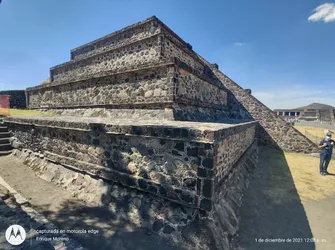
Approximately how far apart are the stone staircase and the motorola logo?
22.2 feet

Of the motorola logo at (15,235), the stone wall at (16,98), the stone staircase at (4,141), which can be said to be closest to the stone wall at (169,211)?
the motorola logo at (15,235)

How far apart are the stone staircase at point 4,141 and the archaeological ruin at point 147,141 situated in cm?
36

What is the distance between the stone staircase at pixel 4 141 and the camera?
25.7ft

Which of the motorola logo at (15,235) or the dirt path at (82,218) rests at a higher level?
the motorola logo at (15,235)

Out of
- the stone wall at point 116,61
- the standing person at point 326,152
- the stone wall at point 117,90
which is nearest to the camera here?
the stone wall at point 117,90

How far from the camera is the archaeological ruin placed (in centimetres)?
336

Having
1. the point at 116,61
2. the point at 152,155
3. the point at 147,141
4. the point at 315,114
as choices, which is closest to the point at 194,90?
the point at 147,141

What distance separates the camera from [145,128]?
383 cm

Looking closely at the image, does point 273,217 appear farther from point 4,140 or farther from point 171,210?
point 4,140

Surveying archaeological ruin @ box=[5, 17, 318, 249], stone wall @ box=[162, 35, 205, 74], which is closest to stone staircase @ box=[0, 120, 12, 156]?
archaeological ruin @ box=[5, 17, 318, 249]

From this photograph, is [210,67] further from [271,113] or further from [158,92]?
[158,92]

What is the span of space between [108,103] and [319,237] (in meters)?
8.47

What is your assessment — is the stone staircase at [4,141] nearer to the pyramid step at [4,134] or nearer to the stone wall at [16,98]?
the pyramid step at [4,134]

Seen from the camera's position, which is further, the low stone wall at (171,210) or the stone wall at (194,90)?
the stone wall at (194,90)
